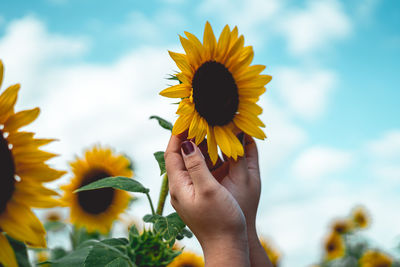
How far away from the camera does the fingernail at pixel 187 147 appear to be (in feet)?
6.72

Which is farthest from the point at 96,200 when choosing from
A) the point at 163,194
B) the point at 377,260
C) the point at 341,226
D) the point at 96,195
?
the point at 341,226

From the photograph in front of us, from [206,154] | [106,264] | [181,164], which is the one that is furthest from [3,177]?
[206,154]

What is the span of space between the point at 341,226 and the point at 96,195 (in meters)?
7.42

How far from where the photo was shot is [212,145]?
7.50 feet

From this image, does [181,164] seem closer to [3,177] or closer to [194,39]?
[194,39]

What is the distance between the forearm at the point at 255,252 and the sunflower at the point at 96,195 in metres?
1.69

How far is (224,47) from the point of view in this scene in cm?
236

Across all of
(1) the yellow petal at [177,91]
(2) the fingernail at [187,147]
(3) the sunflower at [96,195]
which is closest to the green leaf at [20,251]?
(2) the fingernail at [187,147]

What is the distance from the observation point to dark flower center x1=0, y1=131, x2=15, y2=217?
4.85 feet

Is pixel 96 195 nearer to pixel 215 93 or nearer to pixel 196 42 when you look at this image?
pixel 215 93

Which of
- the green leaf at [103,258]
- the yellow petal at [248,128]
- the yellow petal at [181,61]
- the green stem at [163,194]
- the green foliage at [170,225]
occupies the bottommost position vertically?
the green leaf at [103,258]

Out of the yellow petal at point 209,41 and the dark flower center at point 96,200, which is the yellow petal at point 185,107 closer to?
the yellow petal at point 209,41

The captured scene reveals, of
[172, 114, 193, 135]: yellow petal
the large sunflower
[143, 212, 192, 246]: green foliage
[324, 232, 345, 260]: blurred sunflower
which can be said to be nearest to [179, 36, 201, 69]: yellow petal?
Result: the large sunflower

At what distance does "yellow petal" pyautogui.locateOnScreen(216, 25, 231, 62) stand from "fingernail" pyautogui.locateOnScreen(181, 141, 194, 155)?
1.95 ft
